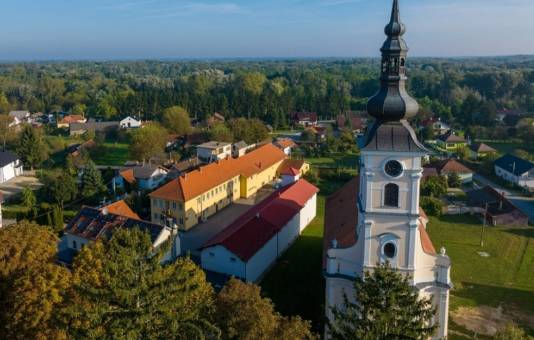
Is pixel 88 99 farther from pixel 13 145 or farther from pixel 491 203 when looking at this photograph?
pixel 491 203

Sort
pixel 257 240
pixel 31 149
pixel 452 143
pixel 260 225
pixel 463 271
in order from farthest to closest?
pixel 452 143 → pixel 31 149 → pixel 260 225 → pixel 463 271 → pixel 257 240

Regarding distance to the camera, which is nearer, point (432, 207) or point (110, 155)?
point (432, 207)

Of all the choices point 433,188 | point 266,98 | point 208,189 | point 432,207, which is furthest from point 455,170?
point 266,98

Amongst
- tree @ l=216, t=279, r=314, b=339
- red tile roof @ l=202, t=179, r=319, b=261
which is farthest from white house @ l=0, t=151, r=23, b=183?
tree @ l=216, t=279, r=314, b=339

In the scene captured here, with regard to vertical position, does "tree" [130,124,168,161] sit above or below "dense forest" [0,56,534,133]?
below

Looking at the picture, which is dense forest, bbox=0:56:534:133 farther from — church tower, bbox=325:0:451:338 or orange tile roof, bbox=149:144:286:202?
church tower, bbox=325:0:451:338

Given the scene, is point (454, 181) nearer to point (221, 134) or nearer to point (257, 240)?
point (257, 240)

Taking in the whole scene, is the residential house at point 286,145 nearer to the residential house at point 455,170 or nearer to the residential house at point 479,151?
the residential house at point 455,170

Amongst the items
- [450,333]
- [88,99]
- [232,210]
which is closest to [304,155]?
[232,210]
